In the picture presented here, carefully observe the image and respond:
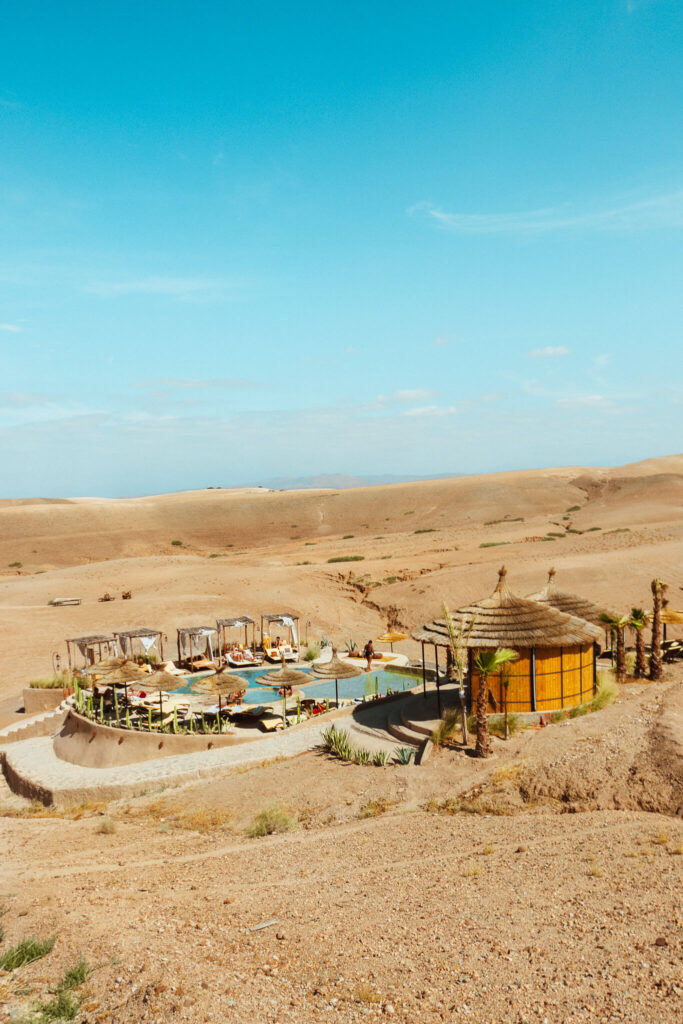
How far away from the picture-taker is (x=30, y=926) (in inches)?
422

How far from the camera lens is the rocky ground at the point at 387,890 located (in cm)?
878

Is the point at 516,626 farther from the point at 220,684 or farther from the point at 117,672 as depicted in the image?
the point at 117,672

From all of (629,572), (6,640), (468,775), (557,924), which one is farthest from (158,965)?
(629,572)

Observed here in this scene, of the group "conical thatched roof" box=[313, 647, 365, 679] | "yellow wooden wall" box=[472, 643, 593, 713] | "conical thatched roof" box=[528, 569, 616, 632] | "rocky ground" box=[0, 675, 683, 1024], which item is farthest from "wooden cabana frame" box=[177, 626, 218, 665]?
"yellow wooden wall" box=[472, 643, 593, 713]

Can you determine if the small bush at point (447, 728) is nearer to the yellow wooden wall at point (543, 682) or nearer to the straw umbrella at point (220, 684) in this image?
the yellow wooden wall at point (543, 682)

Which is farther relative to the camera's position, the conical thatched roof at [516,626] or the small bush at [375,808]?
the conical thatched roof at [516,626]

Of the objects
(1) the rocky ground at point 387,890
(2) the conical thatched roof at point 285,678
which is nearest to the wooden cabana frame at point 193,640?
(2) the conical thatched roof at point 285,678

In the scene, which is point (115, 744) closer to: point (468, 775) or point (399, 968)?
point (468, 775)

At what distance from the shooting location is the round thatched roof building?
2167 cm

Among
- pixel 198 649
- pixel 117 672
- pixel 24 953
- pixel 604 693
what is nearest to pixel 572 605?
pixel 604 693

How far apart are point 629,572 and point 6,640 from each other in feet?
128

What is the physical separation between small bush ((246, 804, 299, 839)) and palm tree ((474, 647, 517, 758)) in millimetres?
5152

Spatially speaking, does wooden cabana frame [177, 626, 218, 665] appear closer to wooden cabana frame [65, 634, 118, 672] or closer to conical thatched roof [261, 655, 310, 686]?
wooden cabana frame [65, 634, 118, 672]

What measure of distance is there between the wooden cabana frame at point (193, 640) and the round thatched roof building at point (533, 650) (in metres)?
17.1
